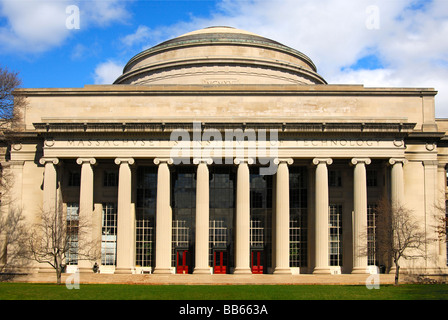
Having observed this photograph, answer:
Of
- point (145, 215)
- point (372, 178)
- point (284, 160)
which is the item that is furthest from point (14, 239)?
point (372, 178)

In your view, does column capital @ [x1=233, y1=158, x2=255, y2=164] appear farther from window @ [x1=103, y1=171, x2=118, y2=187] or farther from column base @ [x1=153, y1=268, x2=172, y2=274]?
window @ [x1=103, y1=171, x2=118, y2=187]

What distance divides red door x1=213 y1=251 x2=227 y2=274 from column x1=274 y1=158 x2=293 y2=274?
5987 millimetres

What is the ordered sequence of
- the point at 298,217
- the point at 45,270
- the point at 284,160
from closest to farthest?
the point at 45,270 → the point at 284,160 → the point at 298,217

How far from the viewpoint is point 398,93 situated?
64.8m

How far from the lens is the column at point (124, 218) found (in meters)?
59.5

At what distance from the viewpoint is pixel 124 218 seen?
60.1 m

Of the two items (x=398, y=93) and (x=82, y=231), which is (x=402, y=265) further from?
(x=82, y=231)

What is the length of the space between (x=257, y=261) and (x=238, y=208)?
21.6 feet

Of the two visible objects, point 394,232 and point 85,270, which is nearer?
point 394,232

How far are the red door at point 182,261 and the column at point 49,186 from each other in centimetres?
1238

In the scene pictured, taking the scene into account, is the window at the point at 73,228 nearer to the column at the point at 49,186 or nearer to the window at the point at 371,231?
the column at the point at 49,186

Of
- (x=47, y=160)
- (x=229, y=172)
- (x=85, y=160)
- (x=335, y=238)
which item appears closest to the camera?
(x=85, y=160)

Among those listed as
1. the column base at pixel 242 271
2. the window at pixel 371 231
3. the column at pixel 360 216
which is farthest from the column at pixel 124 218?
the window at pixel 371 231

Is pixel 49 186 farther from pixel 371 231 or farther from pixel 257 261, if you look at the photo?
pixel 371 231
